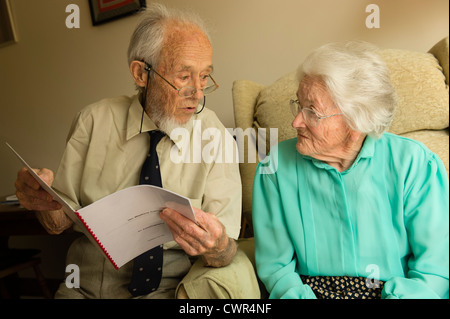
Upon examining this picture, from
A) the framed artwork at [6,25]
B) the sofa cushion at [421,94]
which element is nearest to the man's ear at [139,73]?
the framed artwork at [6,25]

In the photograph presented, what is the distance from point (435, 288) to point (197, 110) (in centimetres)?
74

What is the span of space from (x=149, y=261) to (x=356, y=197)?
0.58 m

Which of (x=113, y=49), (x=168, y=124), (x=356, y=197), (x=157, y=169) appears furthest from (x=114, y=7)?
(x=356, y=197)

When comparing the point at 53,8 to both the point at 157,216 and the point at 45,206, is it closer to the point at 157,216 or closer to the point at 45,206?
the point at 45,206

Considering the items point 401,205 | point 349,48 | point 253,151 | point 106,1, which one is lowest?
point 401,205

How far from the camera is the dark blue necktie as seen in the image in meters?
0.85

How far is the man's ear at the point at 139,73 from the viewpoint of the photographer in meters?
0.85

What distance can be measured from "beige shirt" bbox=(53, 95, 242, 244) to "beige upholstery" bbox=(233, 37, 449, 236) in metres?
0.10

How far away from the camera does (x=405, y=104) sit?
3.16ft

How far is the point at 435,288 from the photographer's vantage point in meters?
0.80

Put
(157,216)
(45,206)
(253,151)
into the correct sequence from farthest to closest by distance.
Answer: (253,151)
(45,206)
(157,216)

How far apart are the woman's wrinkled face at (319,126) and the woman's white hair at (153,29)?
301 mm

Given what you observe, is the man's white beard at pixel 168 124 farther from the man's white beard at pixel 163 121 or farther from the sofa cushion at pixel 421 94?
the sofa cushion at pixel 421 94

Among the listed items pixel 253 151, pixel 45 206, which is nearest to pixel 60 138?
pixel 45 206
